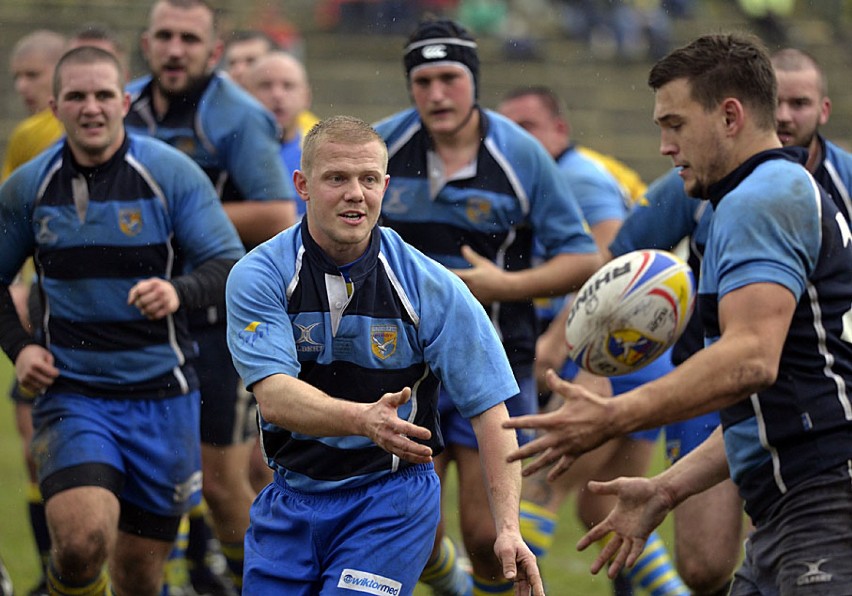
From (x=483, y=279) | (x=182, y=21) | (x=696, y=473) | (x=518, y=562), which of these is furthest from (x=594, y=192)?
(x=518, y=562)

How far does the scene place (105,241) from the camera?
6.25 meters

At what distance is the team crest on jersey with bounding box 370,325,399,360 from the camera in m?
4.75

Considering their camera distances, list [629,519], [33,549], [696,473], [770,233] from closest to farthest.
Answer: [770,233]
[629,519]
[696,473]
[33,549]

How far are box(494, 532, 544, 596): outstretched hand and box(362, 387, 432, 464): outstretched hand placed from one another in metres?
0.43

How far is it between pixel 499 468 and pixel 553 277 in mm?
2364

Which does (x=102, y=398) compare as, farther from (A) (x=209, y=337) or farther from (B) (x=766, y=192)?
(B) (x=766, y=192)

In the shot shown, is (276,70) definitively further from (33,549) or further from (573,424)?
(573,424)

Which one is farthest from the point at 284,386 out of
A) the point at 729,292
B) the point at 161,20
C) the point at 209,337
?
the point at 161,20

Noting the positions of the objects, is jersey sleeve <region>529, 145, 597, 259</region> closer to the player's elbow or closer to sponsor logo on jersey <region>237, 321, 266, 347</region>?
sponsor logo on jersey <region>237, 321, 266, 347</region>

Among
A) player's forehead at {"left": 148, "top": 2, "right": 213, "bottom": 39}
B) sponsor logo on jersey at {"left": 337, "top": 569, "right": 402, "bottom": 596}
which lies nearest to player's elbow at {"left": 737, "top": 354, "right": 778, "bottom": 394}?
sponsor logo on jersey at {"left": 337, "top": 569, "right": 402, "bottom": 596}

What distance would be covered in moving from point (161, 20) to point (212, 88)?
61 centimetres

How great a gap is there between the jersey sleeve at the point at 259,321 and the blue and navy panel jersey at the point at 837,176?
2.55 m

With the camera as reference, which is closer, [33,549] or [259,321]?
[259,321]

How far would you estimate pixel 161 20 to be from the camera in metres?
7.77
